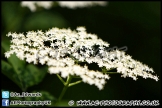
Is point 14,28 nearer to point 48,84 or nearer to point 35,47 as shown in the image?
point 48,84

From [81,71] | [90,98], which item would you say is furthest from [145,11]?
[81,71]

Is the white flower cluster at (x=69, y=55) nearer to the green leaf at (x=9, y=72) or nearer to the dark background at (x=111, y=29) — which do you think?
the green leaf at (x=9, y=72)

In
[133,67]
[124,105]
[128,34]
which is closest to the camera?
[133,67]

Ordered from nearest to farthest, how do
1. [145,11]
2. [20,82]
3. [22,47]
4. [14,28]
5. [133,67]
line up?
[22,47] → [133,67] → [20,82] → [14,28] → [145,11]

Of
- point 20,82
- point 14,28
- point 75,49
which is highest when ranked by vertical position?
point 14,28

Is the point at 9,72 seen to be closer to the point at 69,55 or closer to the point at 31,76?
the point at 31,76

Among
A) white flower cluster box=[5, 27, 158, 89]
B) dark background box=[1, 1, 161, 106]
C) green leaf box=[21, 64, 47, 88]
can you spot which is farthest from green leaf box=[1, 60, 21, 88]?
dark background box=[1, 1, 161, 106]

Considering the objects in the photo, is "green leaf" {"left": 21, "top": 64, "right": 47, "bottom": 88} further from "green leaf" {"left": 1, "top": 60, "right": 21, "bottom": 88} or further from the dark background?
the dark background
